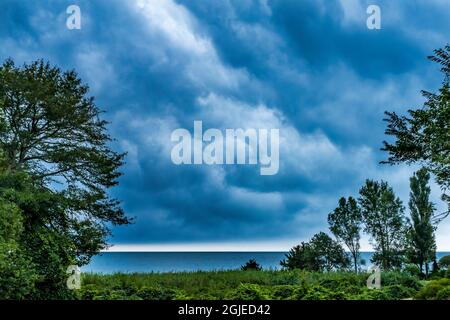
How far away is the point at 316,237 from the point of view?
26.5 metres

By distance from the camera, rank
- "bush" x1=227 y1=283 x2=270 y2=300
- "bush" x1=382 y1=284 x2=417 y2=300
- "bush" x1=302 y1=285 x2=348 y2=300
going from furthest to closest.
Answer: "bush" x1=382 y1=284 x2=417 y2=300 < "bush" x1=302 y1=285 x2=348 y2=300 < "bush" x1=227 y1=283 x2=270 y2=300

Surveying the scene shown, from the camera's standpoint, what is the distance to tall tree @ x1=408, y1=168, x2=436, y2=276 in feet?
106

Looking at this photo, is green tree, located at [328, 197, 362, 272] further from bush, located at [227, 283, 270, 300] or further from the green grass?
bush, located at [227, 283, 270, 300]

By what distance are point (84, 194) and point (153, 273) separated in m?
4.74

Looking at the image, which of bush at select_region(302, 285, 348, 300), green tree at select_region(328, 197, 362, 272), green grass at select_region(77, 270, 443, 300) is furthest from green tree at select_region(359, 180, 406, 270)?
bush at select_region(302, 285, 348, 300)

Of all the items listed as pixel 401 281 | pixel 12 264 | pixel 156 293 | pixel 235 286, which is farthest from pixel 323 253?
pixel 12 264

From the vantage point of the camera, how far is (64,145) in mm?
18219

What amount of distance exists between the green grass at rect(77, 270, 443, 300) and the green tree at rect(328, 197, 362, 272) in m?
9.59

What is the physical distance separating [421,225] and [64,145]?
26359 mm

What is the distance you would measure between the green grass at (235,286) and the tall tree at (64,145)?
9.25ft

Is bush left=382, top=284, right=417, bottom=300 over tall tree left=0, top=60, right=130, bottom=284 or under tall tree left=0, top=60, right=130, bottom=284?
under

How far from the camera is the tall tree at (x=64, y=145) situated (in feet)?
55.4
